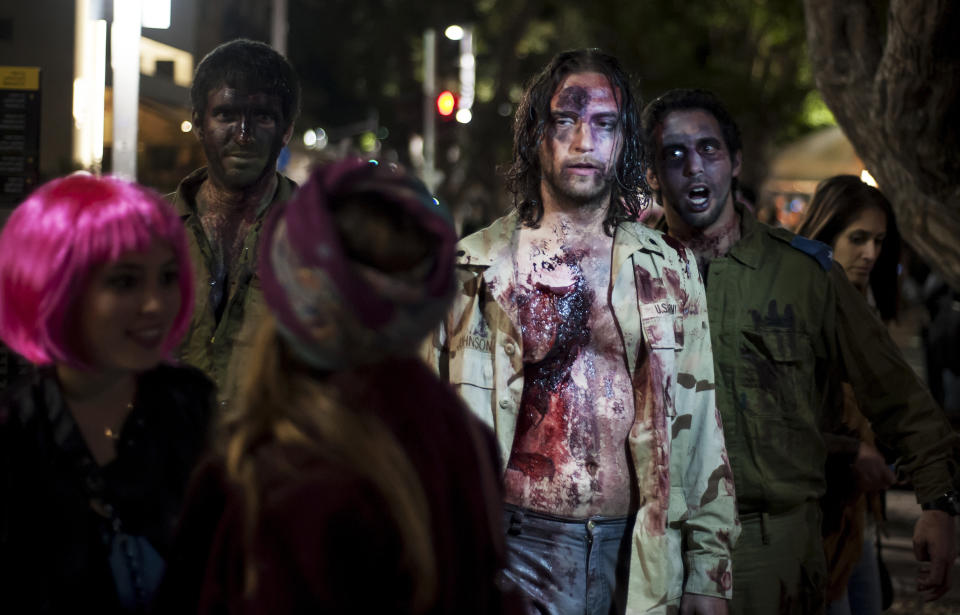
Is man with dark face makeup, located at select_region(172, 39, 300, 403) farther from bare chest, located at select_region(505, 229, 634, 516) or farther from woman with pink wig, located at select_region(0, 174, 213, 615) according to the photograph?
woman with pink wig, located at select_region(0, 174, 213, 615)

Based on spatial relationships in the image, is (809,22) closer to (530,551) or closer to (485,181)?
(530,551)

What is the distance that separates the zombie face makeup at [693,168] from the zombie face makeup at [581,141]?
653mm

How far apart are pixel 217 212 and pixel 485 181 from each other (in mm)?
31554

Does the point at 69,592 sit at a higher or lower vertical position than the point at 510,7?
lower

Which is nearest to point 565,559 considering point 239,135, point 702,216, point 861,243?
point 702,216

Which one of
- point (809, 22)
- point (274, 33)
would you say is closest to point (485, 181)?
point (274, 33)

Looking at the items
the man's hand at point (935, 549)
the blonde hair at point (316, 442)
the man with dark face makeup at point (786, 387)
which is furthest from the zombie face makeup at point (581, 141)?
the blonde hair at point (316, 442)

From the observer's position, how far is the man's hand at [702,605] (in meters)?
4.10

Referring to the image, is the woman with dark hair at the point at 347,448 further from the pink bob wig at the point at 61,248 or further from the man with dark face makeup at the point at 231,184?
the man with dark face makeup at the point at 231,184

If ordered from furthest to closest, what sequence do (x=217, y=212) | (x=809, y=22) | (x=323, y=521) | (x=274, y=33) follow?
(x=274, y=33), (x=809, y=22), (x=217, y=212), (x=323, y=521)

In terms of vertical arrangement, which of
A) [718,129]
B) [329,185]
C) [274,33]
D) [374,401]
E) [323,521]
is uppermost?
[274,33]

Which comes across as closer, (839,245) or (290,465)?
(290,465)

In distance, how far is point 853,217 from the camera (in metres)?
6.08

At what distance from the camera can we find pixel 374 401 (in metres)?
2.16
